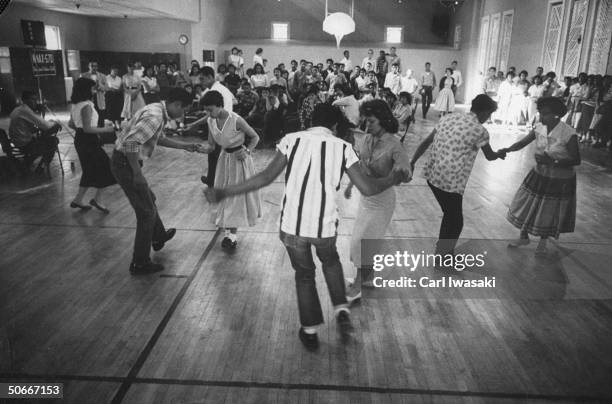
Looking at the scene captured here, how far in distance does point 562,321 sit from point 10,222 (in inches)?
191

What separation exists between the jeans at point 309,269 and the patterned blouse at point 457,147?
127 centimetres

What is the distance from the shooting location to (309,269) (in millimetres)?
2838

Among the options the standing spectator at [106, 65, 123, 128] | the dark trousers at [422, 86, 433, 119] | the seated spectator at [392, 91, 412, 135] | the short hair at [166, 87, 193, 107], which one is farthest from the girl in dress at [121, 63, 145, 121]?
the dark trousers at [422, 86, 433, 119]

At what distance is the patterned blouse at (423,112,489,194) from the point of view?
3.69 meters

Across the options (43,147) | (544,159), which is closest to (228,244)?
(544,159)

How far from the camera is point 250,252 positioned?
14.3ft

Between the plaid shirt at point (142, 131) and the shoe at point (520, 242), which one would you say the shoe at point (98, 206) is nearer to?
the plaid shirt at point (142, 131)

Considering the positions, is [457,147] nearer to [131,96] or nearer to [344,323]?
[344,323]

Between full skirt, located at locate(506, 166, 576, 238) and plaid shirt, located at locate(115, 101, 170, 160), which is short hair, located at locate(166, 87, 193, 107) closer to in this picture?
plaid shirt, located at locate(115, 101, 170, 160)

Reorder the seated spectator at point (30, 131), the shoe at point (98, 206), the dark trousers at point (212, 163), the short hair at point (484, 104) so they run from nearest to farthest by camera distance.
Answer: the short hair at point (484, 104) → the dark trousers at point (212, 163) → the shoe at point (98, 206) → the seated spectator at point (30, 131)

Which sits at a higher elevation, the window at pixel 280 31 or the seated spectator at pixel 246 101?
the window at pixel 280 31

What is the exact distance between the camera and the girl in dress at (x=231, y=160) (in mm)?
4066

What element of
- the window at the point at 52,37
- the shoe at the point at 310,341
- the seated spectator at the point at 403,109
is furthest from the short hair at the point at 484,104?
the window at the point at 52,37

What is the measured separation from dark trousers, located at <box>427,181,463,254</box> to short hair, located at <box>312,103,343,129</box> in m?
1.44
